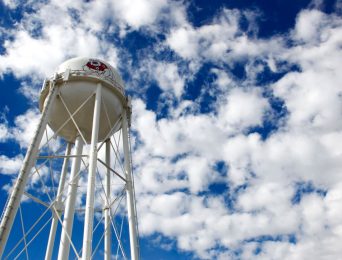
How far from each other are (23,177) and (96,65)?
24.4 ft

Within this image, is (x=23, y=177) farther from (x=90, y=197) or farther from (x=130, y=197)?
(x=130, y=197)

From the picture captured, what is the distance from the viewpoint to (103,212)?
19.6 m

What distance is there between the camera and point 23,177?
16.1m

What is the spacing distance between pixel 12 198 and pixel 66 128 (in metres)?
6.52

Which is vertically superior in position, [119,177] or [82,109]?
[82,109]

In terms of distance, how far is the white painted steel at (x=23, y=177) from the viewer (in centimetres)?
1466

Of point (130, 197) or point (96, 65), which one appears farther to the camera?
point (96, 65)

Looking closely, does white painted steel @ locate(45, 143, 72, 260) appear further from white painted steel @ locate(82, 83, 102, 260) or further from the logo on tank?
the logo on tank

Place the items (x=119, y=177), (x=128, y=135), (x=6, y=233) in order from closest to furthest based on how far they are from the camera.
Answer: (x=6, y=233), (x=119, y=177), (x=128, y=135)

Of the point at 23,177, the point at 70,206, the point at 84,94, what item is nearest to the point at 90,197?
the point at 23,177

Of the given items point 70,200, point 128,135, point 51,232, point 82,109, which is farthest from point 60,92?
point 51,232

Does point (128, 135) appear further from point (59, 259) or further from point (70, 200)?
point (59, 259)

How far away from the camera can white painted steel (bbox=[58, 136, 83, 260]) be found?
59.4 ft

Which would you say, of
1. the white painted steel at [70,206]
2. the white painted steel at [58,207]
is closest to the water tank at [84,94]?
the white painted steel at [70,206]
